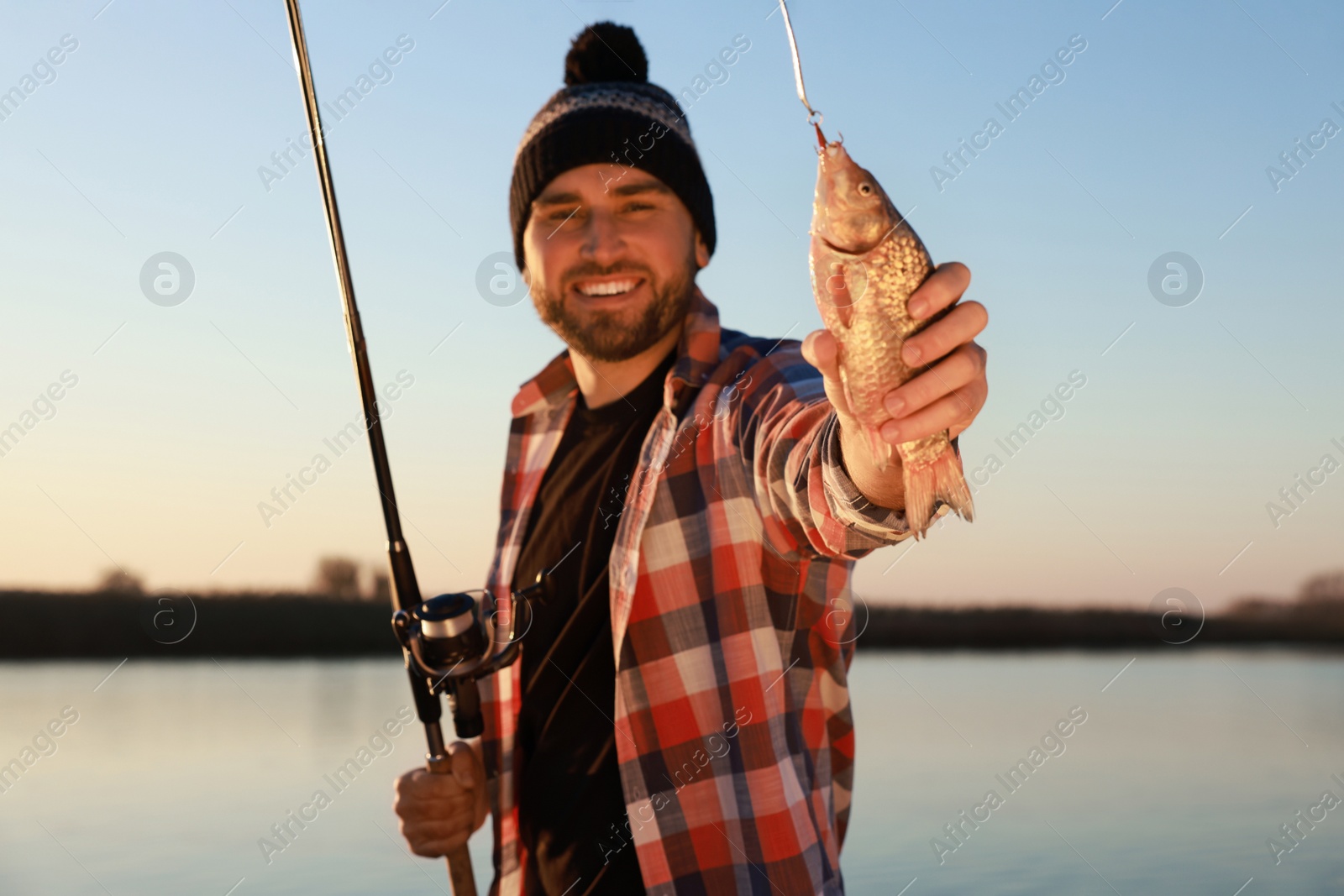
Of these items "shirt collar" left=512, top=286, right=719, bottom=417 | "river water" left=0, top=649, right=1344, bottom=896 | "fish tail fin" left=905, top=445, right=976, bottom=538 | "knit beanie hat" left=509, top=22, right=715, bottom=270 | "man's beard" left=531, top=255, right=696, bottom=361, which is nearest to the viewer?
"fish tail fin" left=905, top=445, right=976, bottom=538

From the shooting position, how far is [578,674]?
2.71 m

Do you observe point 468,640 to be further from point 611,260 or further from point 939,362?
point 939,362

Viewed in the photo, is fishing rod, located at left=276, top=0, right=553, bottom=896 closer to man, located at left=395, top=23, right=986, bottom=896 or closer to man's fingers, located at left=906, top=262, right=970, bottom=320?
man, located at left=395, top=23, right=986, bottom=896

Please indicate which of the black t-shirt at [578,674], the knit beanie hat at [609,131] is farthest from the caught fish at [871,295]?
the knit beanie hat at [609,131]

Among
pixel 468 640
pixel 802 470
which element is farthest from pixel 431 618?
pixel 802 470

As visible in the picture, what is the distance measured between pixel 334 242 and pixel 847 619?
7.07ft

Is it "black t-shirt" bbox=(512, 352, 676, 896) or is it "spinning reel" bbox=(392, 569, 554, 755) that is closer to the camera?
"black t-shirt" bbox=(512, 352, 676, 896)

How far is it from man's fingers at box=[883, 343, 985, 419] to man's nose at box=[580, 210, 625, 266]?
171 cm

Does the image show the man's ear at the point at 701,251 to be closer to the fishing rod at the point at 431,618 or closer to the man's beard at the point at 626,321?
the man's beard at the point at 626,321

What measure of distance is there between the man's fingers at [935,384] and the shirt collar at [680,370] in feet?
3.84

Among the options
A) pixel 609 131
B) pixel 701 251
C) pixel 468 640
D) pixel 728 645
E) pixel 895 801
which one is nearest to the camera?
pixel 728 645

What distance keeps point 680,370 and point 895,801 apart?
27.1 ft

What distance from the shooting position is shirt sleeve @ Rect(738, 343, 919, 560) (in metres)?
1.84

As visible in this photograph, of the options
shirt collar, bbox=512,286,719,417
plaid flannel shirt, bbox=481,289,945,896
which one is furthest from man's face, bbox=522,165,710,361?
plaid flannel shirt, bbox=481,289,945,896
